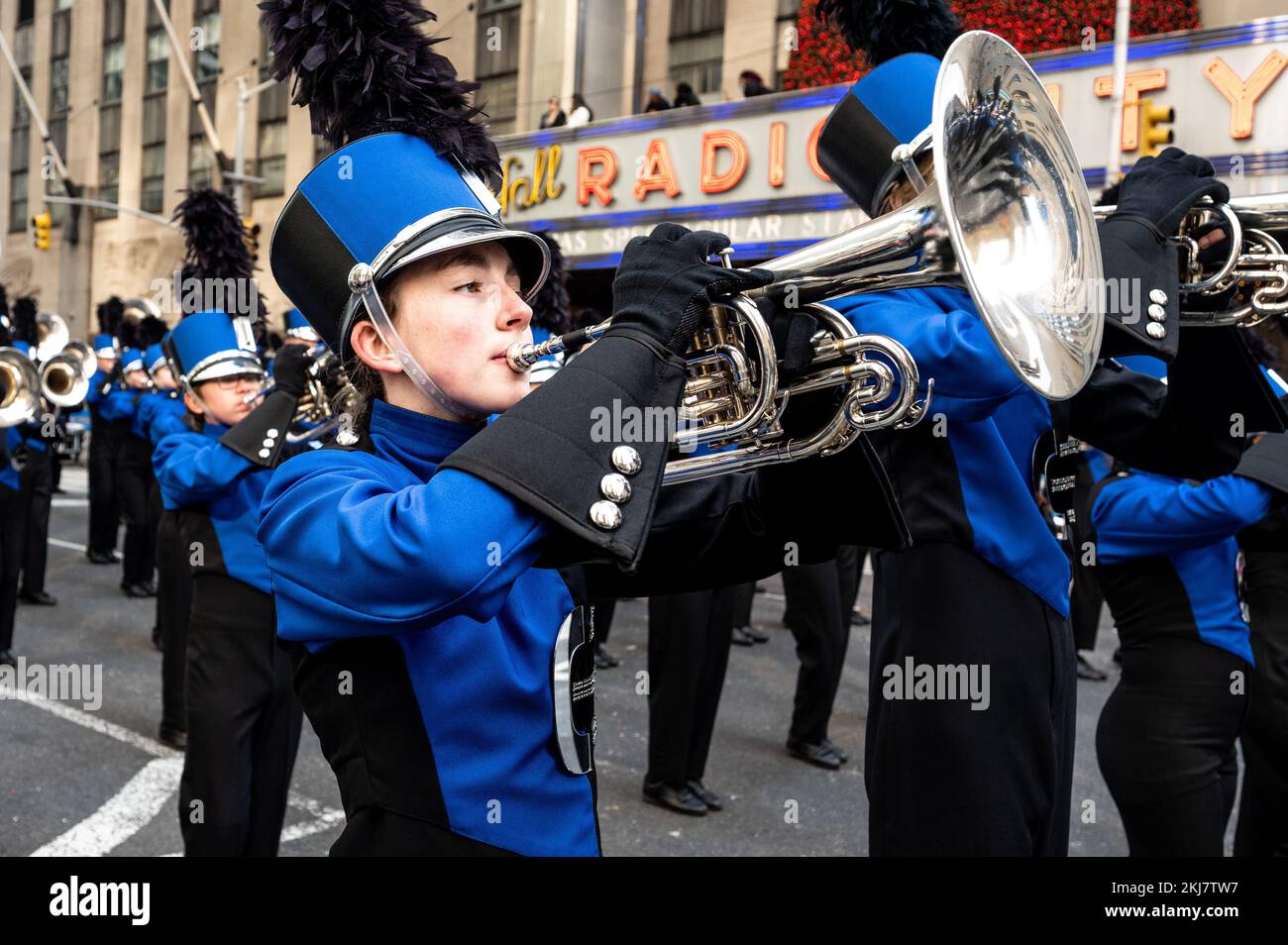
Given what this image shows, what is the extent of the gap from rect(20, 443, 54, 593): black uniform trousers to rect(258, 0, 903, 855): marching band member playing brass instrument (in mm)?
7975

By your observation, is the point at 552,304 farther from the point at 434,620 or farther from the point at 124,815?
the point at 434,620

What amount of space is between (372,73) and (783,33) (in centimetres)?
1576

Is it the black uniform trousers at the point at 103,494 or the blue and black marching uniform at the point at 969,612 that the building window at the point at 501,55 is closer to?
the black uniform trousers at the point at 103,494

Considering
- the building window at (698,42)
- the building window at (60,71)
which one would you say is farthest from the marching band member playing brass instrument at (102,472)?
the building window at (60,71)

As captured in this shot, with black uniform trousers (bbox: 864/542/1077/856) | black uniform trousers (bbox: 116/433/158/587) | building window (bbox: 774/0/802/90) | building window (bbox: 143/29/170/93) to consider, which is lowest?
black uniform trousers (bbox: 116/433/158/587)

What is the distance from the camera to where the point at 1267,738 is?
385 cm

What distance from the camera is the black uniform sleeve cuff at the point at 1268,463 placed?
3.58 meters

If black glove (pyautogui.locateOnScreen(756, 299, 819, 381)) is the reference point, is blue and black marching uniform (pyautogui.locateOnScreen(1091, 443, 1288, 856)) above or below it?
below

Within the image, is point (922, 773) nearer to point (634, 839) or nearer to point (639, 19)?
point (634, 839)

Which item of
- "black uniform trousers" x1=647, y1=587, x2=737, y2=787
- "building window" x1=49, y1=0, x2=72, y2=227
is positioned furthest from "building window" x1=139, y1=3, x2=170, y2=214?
"black uniform trousers" x1=647, y1=587, x2=737, y2=787

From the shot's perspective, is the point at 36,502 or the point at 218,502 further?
the point at 36,502

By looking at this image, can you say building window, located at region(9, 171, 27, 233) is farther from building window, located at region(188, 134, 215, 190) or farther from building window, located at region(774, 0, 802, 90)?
building window, located at region(774, 0, 802, 90)

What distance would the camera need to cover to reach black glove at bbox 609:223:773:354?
1.57 m

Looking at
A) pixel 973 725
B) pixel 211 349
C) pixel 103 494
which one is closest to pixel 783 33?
pixel 103 494
